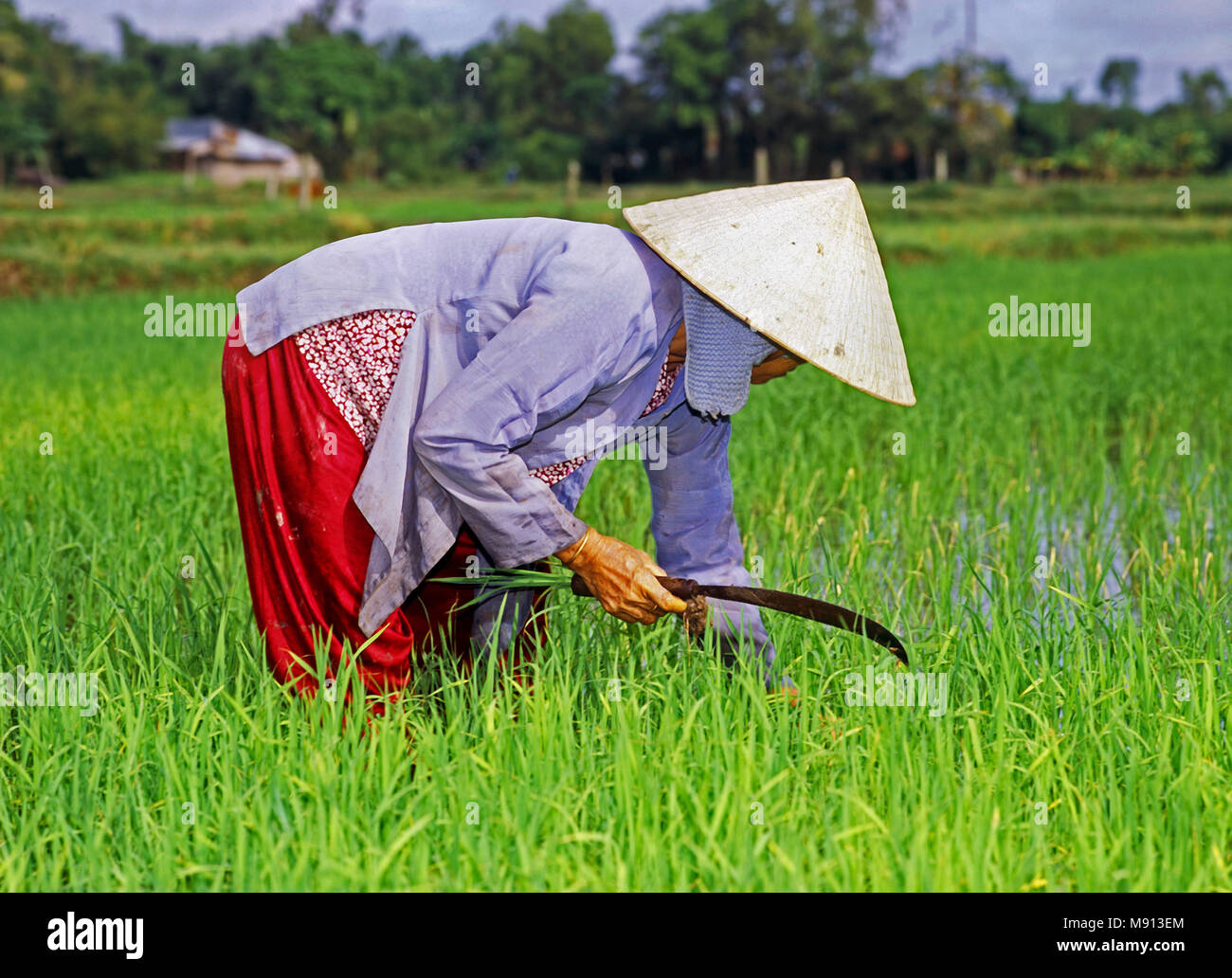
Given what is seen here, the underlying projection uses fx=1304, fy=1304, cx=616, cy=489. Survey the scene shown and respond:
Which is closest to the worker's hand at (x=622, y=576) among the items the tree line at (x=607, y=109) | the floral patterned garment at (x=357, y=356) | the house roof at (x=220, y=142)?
the floral patterned garment at (x=357, y=356)

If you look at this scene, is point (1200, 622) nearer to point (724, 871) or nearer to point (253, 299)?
point (724, 871)

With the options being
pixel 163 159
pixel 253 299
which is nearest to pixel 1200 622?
pixel 253 299

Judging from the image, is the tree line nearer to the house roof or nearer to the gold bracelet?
the house roof

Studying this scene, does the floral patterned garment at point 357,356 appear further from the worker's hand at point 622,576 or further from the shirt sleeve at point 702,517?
the shirt sleeve at point 702,517

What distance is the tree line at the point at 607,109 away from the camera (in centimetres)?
3491

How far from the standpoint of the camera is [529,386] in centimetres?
195

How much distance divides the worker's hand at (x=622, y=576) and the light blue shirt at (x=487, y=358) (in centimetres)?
4

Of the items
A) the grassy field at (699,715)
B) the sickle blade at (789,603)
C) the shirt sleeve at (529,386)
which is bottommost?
the grassy field at (699,715)

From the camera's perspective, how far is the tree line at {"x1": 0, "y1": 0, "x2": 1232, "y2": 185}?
34.9m

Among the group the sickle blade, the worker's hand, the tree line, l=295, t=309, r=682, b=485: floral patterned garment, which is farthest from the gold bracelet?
the tree line

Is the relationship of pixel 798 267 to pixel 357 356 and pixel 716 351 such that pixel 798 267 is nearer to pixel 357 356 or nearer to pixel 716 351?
pixel 716 351

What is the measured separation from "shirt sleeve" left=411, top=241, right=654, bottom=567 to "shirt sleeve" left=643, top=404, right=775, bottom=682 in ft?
1.15

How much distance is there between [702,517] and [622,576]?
0.35m

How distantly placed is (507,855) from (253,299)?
3.34 ft
